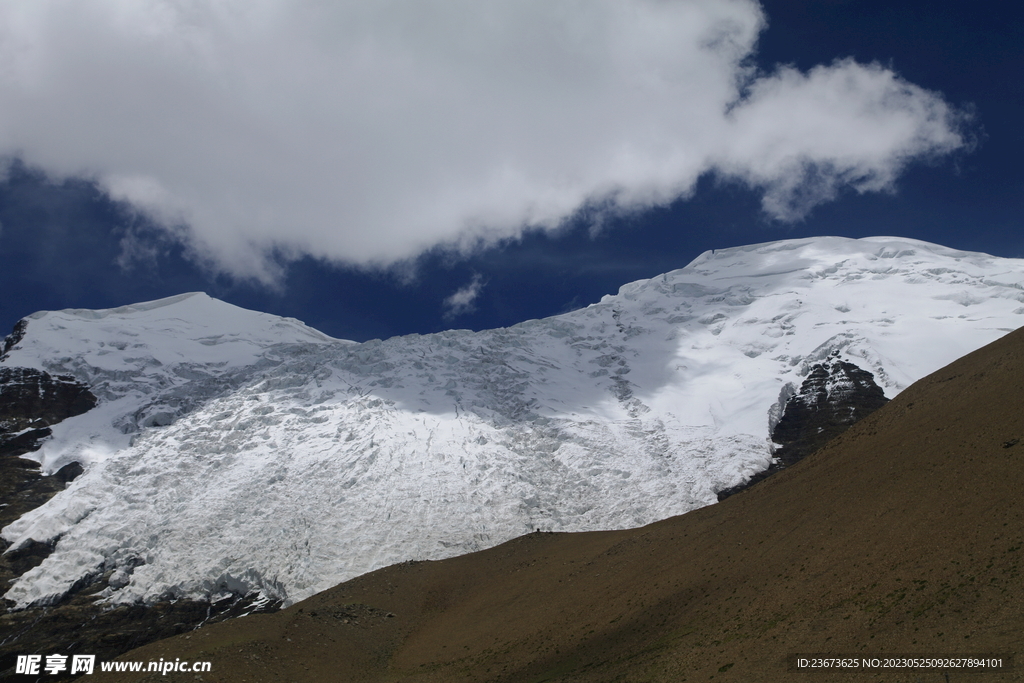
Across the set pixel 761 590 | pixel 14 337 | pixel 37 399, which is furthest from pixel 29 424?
pixel 761 590

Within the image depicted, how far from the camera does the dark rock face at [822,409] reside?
72.1 metres

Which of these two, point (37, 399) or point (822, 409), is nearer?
point (822, 409)

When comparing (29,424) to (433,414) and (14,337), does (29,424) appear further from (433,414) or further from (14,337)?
(433,414)

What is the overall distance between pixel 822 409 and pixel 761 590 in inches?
2116

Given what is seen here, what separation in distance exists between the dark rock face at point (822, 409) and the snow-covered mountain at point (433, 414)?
1699mm

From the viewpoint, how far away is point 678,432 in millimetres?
78812

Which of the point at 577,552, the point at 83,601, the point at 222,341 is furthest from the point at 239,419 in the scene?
the point at 577,552

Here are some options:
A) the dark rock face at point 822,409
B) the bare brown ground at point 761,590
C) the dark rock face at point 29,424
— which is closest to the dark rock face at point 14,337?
the dark rock face at point 29,424

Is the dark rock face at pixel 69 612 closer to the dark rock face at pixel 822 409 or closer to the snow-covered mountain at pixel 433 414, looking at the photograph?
the snow-covered mountain at pixel 433 414

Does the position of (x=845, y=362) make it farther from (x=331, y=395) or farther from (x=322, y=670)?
(x=322, y=670)

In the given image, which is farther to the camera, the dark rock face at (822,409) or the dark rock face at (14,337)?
the dark rock face at (14,337)

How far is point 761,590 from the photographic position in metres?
31.6

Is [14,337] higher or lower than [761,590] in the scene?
higher

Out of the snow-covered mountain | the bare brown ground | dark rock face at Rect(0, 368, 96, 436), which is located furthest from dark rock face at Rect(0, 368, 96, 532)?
the bare brown ground
